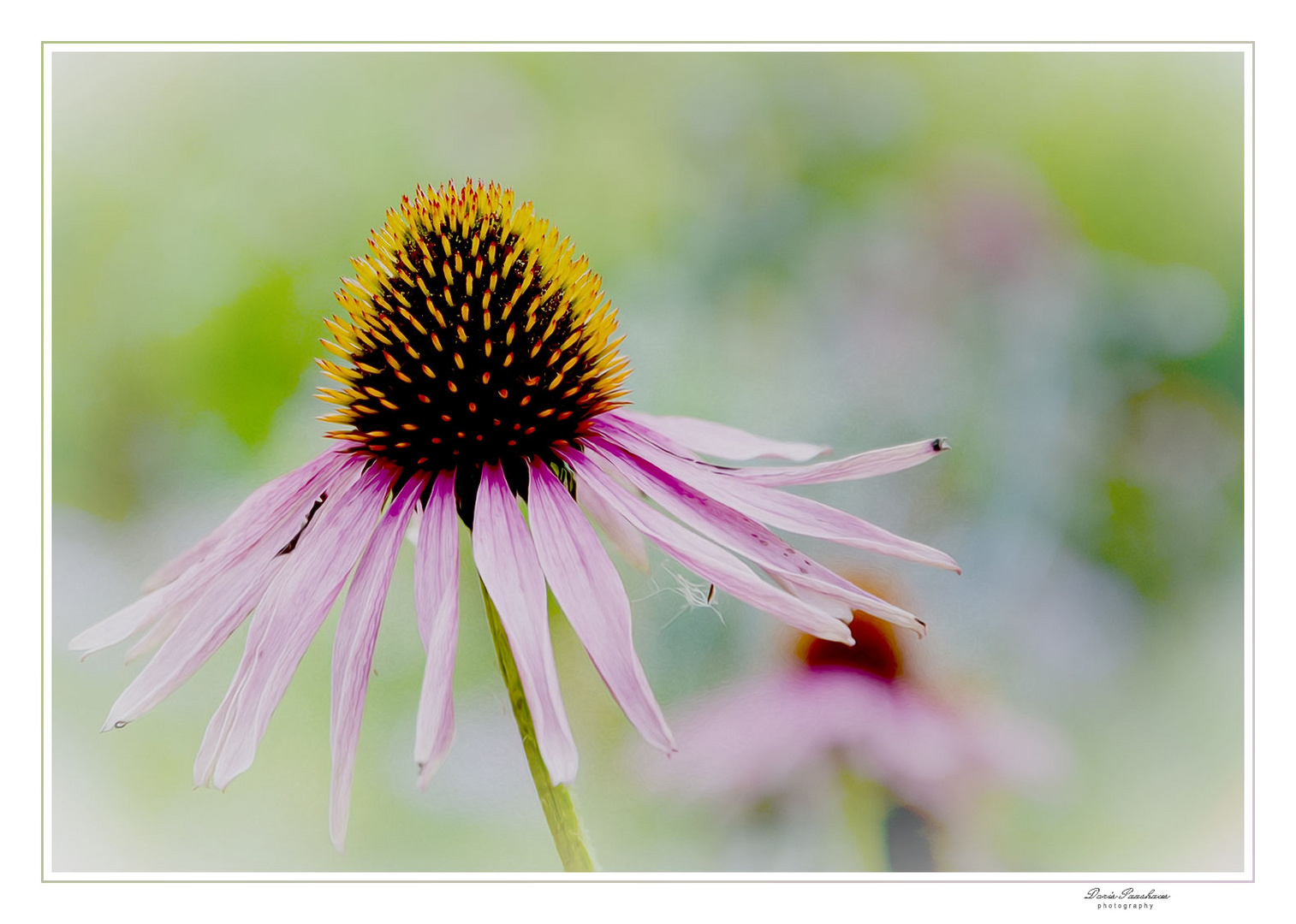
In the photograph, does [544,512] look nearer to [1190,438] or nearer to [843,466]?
[843,466]

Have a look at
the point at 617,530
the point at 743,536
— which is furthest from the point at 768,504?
the point at 617,530

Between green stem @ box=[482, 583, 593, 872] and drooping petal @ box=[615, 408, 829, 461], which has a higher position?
drooping petal @ box=[615, 408, 829, 461]

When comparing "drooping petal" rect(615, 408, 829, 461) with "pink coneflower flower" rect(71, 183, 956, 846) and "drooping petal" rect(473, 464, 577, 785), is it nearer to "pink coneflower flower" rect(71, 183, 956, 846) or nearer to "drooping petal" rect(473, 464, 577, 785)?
"pink coneflower flower" rect(71, 183, 956, 846)

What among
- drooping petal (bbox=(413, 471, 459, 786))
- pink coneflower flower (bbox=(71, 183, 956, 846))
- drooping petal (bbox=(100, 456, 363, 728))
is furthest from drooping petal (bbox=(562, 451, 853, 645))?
drooping petal (bbox=(100, 456, 363, 728))

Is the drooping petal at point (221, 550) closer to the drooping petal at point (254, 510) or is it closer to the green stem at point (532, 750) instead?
the drooping petal at point (254, 510)

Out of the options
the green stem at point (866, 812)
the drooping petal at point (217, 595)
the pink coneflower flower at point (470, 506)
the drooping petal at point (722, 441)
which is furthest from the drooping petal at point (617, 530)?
the green stem at point (866, 812)

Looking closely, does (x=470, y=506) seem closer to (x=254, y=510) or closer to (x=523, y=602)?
(x=523, y=602)
